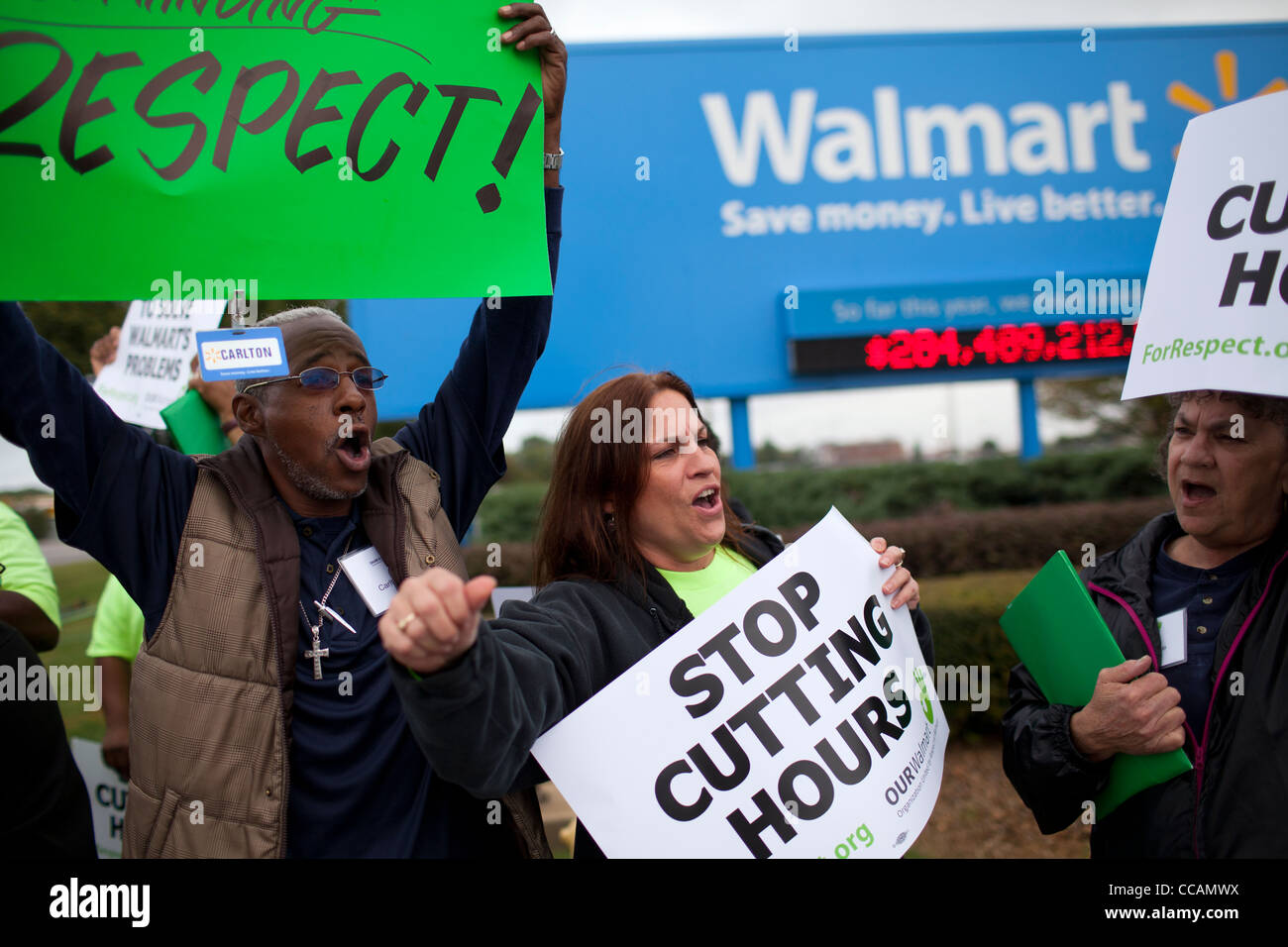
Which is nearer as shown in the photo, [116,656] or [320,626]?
[320,626]

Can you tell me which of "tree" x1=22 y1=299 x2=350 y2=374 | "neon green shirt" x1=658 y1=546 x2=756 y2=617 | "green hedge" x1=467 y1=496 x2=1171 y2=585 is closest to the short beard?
"neon green shirt" x1=658 y1=546 x2=756 y2=617

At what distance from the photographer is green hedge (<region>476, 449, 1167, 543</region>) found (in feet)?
28.2

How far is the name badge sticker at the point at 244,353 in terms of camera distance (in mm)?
1886

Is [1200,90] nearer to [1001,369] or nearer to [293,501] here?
[1001,369]

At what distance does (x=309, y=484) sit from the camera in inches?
76.9

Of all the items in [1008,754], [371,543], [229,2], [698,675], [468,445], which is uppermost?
[229,2]

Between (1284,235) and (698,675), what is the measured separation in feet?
4.61

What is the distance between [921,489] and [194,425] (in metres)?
7.14

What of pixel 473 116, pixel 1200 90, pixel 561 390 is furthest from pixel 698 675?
pixel 1200 90

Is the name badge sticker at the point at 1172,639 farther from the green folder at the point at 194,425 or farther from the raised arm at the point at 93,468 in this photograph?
the green folder at the point at 194,425

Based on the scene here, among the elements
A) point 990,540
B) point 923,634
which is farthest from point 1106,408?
point 923,634

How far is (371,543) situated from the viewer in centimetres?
197

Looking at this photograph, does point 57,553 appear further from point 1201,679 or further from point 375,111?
point 1201,679
